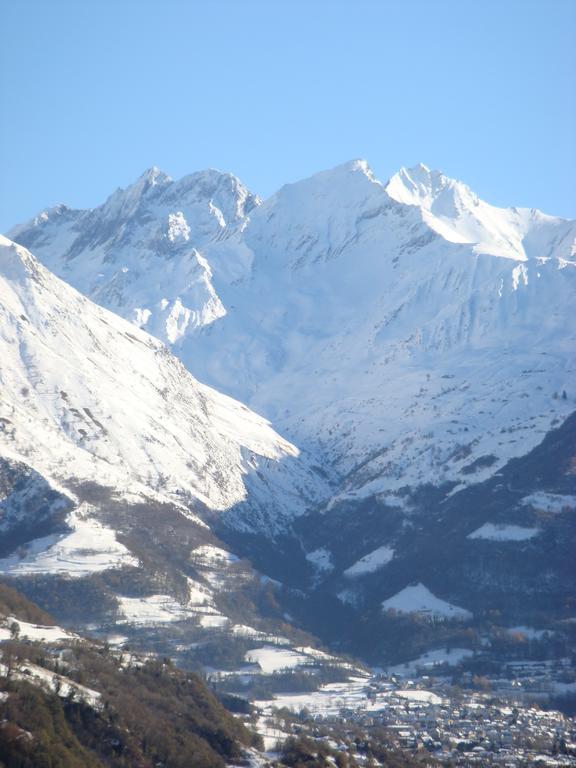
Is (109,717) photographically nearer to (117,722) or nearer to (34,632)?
(117,722)

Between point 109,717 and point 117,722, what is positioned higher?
point 109,717

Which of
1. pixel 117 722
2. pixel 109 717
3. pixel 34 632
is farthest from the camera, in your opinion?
pixel 34 632

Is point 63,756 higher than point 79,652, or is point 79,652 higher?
point 79,652

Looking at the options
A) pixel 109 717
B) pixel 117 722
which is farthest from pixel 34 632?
pixel 117 722

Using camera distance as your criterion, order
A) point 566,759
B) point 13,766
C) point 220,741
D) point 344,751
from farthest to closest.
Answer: point 566,759 < point 344,751 < point 220,741 < point 13,766

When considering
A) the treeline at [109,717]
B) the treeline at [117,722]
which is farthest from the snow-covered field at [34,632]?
the treeline at [117,722]

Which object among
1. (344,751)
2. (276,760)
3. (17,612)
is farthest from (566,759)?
(17,612)

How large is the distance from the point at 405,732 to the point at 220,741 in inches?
1813

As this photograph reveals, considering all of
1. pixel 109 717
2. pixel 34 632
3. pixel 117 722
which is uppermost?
pixel 34 632

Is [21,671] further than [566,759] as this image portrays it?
No

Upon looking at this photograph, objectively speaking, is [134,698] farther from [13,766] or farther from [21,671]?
[13,766]

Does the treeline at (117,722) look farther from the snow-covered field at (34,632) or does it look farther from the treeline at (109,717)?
the snow-covered field at (34,632)

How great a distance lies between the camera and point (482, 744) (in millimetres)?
194250

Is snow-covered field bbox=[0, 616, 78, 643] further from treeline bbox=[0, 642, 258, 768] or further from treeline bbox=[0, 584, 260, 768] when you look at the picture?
treeline bbox=[0, 642, 258, 768]
